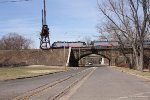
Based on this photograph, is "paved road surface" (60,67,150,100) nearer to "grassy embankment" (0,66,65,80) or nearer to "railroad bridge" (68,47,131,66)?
"grassy embankment" (0,66,65,80)

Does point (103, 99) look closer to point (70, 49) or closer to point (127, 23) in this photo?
point (127, 23)

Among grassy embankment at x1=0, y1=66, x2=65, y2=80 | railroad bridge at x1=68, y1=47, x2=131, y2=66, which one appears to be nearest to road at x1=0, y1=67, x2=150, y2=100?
grassy embankment at x1=0, y1=66, x2=65, y2=80

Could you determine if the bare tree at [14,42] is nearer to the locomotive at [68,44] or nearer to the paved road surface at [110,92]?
the locomotive at [68,44]

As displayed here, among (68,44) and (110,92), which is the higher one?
(68,44)

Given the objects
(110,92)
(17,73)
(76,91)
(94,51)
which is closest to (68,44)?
(94,51)

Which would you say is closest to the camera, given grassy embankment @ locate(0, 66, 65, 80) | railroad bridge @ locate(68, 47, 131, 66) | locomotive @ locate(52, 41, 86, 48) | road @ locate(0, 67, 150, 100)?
road @ locate(0, 67, 150, 100)

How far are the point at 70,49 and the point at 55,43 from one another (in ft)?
35.5

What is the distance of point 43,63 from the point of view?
128875 mm

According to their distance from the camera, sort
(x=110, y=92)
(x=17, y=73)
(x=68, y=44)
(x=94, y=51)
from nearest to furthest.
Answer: (x=110, y=92) → (x=17, y=73) → (x=94, y=51) → (x=68, y=44)

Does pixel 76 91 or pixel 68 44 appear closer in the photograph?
pixel 76 91

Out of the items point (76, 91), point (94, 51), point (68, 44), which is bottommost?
point (76, 91)

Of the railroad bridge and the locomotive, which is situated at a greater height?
the locomotive

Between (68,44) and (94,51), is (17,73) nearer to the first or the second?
(94,51)

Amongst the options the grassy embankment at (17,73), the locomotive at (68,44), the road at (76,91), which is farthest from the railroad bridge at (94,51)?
the road at (76,91)
